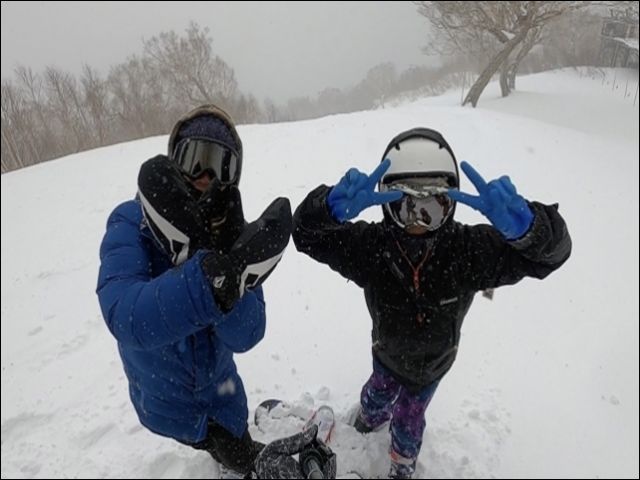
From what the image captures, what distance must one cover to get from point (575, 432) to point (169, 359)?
221cm

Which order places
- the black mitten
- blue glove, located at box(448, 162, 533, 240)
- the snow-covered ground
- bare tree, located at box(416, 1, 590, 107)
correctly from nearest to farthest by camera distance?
the black mitten
blue glove, located at box(448, 162, 533, 240)
the snow-covered ground
bare tree, located at box(416, 1, 590, 107)

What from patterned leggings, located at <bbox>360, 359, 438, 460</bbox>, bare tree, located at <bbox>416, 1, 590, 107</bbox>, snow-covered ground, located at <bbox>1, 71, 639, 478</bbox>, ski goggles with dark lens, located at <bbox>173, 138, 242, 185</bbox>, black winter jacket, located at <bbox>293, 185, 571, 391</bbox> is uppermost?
bare tree, located at <bbox>416, 1, 590, 107</bbox>

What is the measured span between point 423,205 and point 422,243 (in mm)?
155

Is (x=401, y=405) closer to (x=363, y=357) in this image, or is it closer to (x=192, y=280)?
(x=363, y=357)

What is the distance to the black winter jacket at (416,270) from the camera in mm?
1433

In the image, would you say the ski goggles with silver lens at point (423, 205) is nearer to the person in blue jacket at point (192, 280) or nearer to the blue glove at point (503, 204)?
the blue glove at point (503, 204)

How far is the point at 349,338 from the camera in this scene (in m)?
2.84

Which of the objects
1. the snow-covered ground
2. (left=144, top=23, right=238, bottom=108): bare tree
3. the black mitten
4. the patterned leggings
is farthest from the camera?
(left=144, top=23, right=238, bottom=108): bare tree

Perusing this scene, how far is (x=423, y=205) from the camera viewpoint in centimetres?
141

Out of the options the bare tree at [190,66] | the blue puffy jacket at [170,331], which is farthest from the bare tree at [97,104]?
the blue puffy jacket at [170,331]

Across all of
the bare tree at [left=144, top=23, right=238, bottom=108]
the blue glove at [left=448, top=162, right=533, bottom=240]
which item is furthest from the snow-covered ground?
the bare tree at [left=144, top=23, right=238, bottom=108]

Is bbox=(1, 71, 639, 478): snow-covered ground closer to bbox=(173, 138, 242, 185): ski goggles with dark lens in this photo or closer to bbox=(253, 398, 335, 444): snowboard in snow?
bbox=(253, 398, 335, 444): snowboard in snow

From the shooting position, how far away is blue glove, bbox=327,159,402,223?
133 cm

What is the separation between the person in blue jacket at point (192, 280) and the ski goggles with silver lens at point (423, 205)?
0.49 meters
